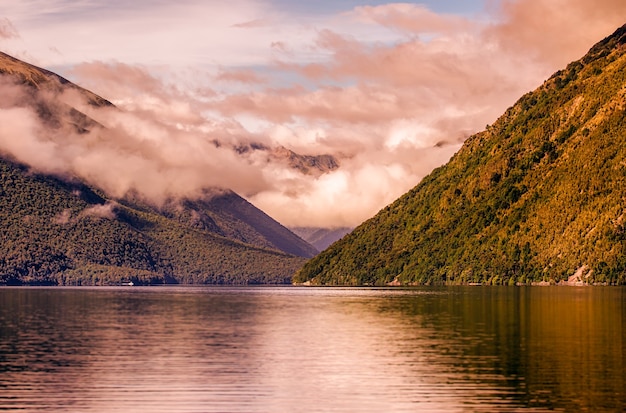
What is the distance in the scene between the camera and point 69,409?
7594 cm

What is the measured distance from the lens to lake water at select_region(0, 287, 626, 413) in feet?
259

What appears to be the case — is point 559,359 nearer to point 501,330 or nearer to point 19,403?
point 501,330

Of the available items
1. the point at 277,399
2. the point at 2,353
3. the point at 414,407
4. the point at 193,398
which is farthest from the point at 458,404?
the point at 2,353

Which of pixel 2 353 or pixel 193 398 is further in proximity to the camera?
pixel 2 353

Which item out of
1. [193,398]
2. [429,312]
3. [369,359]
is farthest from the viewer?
[429,312]

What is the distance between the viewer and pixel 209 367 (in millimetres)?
100750

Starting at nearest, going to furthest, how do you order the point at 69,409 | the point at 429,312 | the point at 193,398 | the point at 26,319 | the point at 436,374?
the point at 69,409 < the point at 193,398 < the point at 436,374 < the point at 26,319 < the point at 429,312

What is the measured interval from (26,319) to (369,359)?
3630 inches

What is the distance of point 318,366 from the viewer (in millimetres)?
102562

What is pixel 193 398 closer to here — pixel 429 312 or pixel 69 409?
pixel 69 409

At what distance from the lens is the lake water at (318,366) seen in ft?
259

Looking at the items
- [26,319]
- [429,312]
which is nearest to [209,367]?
[26,319]

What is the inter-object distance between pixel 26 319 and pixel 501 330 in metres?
85.7

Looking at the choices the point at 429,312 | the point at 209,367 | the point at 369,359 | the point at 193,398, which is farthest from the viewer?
the point at 429,312
